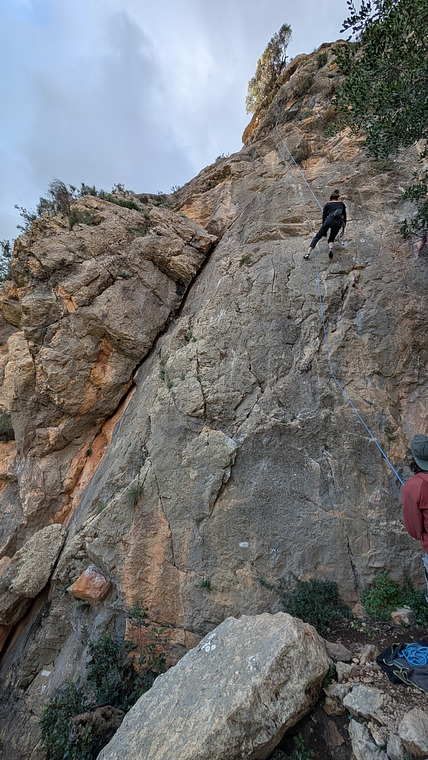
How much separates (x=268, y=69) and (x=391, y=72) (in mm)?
18520

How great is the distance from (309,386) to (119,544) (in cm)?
469

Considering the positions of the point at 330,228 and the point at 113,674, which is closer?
the point at 113,674

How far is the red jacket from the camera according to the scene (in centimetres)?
333

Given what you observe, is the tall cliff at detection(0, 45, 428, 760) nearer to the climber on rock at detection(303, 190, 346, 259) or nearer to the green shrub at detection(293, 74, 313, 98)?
the climber on rock at detection(303, 190, 346, 259)

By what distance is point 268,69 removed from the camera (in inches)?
728

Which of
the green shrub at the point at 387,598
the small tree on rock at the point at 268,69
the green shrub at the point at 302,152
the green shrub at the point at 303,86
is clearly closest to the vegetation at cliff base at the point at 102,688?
the green shrub at the point at 387,598

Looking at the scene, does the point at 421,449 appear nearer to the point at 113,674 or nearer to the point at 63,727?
the point at 113,674

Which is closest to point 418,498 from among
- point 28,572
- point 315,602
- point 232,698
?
point 315,602

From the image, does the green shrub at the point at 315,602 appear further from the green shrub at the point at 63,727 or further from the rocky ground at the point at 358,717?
the green shrub at the point at 63,727

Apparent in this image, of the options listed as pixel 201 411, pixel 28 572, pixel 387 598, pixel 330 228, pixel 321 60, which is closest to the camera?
pixel 387 598

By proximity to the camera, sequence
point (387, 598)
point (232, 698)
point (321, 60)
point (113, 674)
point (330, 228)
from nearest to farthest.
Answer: point (232, 698), point (387, 598), point (113, 674), point (330, 228), point (321, 60)

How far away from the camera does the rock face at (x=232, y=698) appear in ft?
9.78

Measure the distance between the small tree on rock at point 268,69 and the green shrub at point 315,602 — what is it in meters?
24.4

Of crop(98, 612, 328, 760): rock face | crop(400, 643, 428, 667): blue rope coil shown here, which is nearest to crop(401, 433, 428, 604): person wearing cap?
crop(400, 643, 428, 667): blue rope coil
